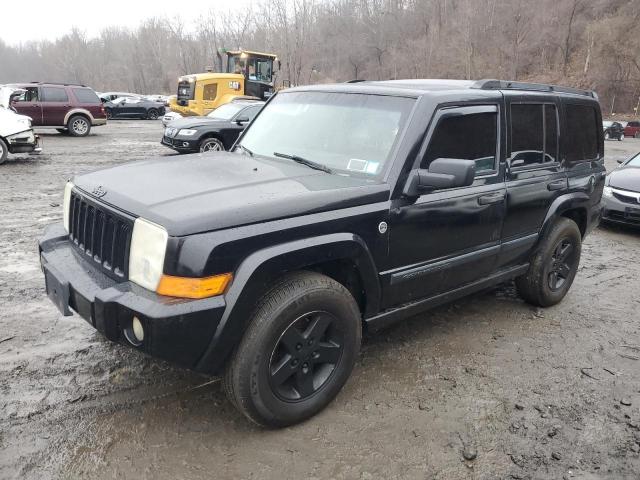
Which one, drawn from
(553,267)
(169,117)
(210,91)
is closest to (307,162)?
(553,267)

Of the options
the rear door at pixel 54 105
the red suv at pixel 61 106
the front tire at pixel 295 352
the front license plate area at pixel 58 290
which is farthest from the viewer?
the rear door at pixel 54 105

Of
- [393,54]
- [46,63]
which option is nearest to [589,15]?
[393,54]

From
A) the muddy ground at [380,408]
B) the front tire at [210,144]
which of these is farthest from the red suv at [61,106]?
the muddy ground at [380,408]

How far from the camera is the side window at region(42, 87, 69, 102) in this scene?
17.5 m

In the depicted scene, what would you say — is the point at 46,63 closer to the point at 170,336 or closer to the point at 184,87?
the point at 184,87

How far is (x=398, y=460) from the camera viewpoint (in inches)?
106

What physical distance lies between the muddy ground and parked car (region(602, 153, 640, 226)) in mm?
3581

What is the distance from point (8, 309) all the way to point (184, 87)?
1922 centimetres

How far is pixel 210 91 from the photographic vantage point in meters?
20.7

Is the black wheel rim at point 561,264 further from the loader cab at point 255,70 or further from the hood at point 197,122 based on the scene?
the loader cab at point 255,70

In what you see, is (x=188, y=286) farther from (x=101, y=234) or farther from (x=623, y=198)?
(x=623, y=198)

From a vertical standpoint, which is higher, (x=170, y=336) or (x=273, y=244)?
(x=273, y=244)

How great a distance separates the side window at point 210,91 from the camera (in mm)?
20586

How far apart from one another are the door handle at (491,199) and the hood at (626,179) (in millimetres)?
5209
